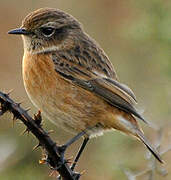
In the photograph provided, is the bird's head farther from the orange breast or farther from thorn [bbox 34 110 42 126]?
thorn [bbox 34 110 42 126]

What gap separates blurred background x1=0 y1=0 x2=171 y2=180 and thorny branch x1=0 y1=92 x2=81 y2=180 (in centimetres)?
178

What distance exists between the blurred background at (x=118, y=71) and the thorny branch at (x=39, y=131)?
1780 millimetres

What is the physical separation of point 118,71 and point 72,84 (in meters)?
2.86

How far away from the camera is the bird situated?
22.1 ft

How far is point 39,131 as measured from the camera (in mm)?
4812

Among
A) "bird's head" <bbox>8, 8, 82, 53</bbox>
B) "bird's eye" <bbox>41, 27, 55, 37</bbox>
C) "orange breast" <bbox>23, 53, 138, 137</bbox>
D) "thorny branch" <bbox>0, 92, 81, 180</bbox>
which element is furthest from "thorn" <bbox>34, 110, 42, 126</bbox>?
"bird's eye" <bbox>41, 27, 55, 37</bbox>

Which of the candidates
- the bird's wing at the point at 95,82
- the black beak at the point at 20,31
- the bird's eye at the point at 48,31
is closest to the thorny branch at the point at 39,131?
the bird's wing at the point at 95,82

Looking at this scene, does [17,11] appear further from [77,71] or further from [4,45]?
[77,71]

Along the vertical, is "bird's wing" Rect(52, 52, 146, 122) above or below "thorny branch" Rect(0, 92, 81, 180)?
below

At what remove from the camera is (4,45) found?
11.1 meters

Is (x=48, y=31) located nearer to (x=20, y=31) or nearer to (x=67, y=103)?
(x=20, y=31)

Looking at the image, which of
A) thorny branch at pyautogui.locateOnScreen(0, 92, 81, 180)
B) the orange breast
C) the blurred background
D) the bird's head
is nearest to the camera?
thorny branch at pyautogui.locateOnScreen(0, 92, 81, 180)

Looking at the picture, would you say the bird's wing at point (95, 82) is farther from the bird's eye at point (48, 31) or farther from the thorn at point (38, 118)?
the thorn at point (38, 118)

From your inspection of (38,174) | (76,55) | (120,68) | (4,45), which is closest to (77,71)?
(76,55)
